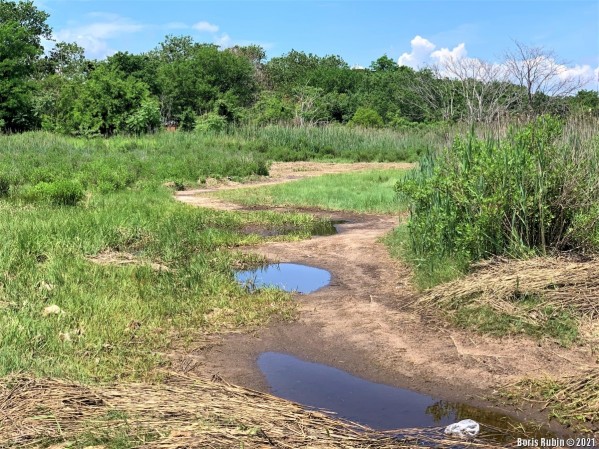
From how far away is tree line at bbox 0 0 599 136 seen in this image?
3003 centimetres

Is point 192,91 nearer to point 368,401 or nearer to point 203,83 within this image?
point 203,83

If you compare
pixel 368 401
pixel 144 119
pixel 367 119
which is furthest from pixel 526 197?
pixel 367 119

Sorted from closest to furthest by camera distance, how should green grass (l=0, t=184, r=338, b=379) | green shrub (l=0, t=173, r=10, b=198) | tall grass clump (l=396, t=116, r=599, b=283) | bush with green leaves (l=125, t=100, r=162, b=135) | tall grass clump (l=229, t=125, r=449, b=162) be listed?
green grass (l=0, t=184, r=338, b=379)
tall grass clump (l=396, t=116, r=599, b=283)
green shrub (l=0, t=173, r=10, b=198)
tall grass clump (l=229, t=125, r=449, b=162)
bush with green leaves (l=125, t=100, r=162, b=135)

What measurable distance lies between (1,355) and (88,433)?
1792mm

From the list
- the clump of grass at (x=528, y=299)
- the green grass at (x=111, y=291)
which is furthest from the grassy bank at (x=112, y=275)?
the clump of grass at (x=528, y=299)

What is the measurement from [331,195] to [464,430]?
1167 cm

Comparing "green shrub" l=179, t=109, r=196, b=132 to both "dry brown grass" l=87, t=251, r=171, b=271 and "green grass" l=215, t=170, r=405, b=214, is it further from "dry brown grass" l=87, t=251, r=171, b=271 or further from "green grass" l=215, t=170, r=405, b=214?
"dry brown grass" l=87, t=251, r=171, b=271

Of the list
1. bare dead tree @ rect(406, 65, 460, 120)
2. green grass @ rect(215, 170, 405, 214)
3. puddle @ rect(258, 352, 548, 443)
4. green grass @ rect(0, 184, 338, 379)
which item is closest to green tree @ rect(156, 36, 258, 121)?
Result: bare dead tree @ rect(406, 65, 460, 120)

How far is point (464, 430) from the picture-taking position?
150 inches

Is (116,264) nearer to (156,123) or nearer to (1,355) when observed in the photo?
(1,355)

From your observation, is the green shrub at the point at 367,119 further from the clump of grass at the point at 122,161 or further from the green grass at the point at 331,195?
the green grass at the point at 331,195

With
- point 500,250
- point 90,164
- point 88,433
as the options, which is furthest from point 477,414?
point 90,164

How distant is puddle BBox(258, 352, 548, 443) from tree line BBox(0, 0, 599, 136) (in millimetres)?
18047

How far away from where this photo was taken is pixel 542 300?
572cm
